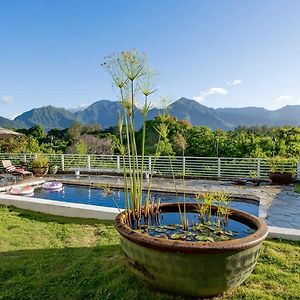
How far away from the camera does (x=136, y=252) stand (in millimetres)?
2799

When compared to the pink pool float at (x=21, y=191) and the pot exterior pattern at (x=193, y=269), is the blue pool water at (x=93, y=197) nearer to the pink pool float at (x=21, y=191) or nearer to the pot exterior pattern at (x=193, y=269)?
the pink pool float at (x=21, y=191)

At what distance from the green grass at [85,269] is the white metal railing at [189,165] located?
6.96m

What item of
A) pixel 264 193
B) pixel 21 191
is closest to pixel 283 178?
pixel 264 193

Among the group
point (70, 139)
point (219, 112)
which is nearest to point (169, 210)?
point (70, 139)

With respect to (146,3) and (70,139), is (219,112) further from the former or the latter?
(146,3)

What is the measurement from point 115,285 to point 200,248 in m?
1.30

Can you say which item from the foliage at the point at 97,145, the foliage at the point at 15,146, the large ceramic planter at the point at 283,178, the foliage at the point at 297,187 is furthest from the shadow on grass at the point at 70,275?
the foliage at the point at 97,145

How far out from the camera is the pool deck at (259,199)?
5.77m

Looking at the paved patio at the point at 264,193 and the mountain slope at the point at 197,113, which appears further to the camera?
the mountain slope at the point at 197,113

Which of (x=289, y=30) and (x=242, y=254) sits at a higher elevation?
(x=289, y=30)

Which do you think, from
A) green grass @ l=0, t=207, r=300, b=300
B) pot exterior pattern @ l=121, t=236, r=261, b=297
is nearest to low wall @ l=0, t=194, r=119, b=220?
green grass @ l=0, t=207, r=300, b=300

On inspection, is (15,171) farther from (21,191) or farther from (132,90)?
(132,90)

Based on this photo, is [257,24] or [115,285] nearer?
[115,285]

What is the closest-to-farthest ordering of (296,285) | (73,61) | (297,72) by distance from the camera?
(296,285) < (297,72) < (73,61)
